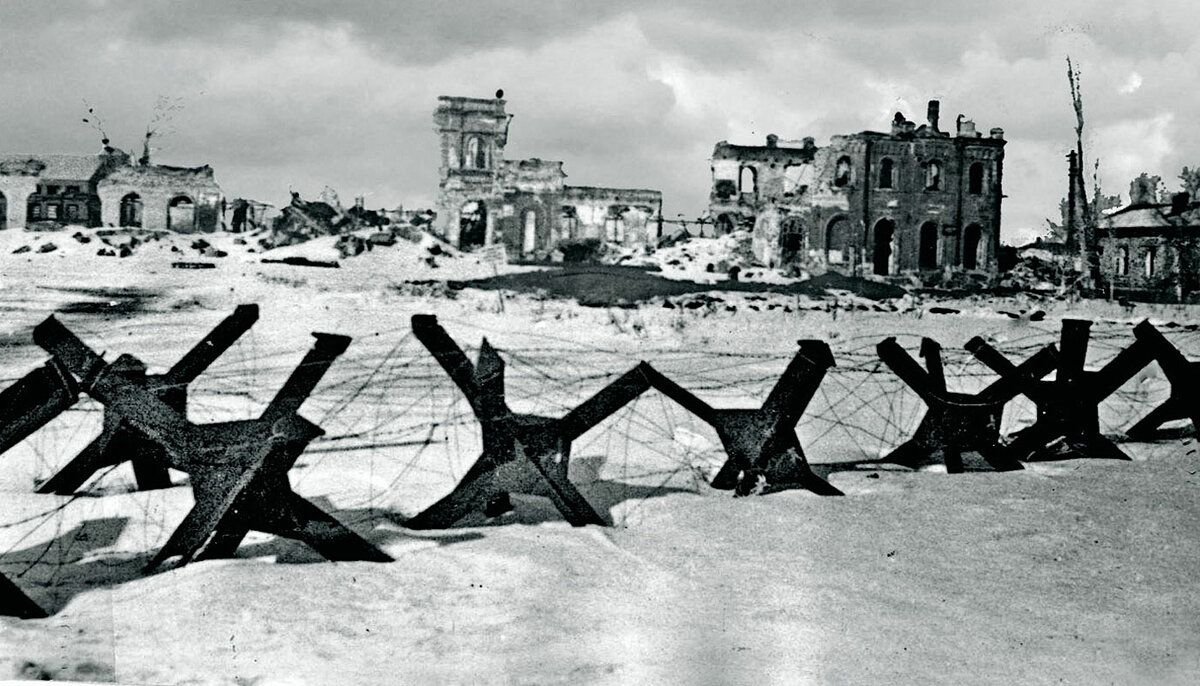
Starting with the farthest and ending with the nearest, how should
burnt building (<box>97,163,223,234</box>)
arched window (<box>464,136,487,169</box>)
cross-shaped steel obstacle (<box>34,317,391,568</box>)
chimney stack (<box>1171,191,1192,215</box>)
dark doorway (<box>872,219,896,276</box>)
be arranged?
1. dark doorway (<box>872,219,896,276</box>)
2. arched window (<box>464,136,487,169</box>)
3. burnt building (<box>97,163,223,234</box>)
4. chimney stack (<box>1171,191,1192,215</box>)
5. cross-shaped steel obstacle (<box>34,317,391,568</box>)

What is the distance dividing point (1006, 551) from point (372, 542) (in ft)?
10.3

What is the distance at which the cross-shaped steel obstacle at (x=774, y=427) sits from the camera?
4824mm

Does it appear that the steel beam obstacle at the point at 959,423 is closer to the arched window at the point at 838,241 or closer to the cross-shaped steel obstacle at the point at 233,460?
the cross-shaped steel obstacle at the point at 233,460

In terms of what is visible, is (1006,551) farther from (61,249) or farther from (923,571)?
(61,249)

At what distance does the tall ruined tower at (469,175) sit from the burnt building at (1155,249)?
15.5 meters

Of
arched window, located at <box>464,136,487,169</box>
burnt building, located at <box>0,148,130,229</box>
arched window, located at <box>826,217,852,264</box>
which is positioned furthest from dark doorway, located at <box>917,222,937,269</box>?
burnt building, located at <box>0,148,130,229</box>

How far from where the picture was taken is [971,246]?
31.4 meters

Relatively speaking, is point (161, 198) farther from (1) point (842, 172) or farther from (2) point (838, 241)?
(1) point (842, 172)

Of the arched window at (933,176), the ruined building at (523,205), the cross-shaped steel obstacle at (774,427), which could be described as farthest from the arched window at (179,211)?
the arched window at (933,176)

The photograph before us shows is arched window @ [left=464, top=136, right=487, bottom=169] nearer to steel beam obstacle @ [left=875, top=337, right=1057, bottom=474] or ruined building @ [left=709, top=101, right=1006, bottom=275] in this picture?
ruined building @ [left=709, top=101, right=1006, bottom=275]

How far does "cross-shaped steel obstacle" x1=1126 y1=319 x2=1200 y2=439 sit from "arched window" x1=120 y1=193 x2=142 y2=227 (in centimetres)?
785

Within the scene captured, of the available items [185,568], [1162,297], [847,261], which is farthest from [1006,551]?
[847,261]

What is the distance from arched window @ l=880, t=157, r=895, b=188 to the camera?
30656mm

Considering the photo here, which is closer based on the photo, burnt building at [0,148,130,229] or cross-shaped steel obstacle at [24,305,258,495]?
cross-shaped steel obstacle at [24,305,258,495]
